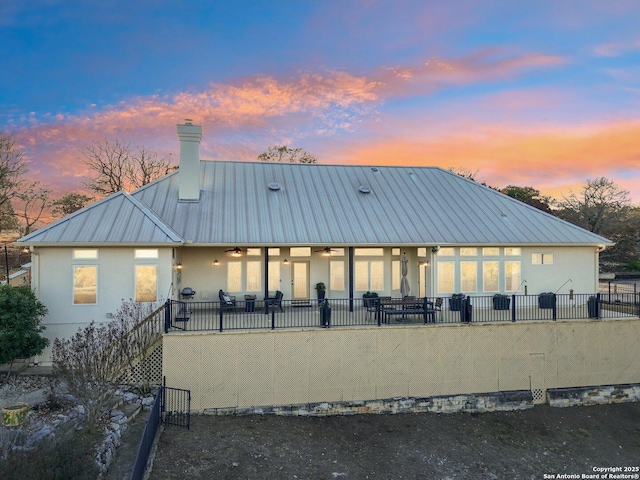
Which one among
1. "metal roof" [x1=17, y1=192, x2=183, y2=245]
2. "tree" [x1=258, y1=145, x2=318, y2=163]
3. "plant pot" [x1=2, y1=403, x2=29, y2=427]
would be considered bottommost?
"plant pot" [x1=2, y1=403, x2=29, y2=427]

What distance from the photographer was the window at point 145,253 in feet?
40.3

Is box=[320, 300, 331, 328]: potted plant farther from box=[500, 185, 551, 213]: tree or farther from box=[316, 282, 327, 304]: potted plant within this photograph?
box=[500, 185, 551, 213]: tree

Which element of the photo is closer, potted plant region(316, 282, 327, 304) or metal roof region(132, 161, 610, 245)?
metal roof region(132, 161, 610, 245)

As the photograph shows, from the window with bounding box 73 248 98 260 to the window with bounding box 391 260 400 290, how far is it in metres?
11.7

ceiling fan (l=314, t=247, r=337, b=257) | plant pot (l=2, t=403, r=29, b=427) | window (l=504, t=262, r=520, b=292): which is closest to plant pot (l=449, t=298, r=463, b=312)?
window (l=504, t=262, r=520, b=292)

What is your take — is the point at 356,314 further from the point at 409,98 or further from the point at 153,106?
the point at 153,106

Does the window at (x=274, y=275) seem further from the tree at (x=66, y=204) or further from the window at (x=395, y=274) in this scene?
the tree at (x=66, y=204)

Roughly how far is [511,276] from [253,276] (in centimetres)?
1119

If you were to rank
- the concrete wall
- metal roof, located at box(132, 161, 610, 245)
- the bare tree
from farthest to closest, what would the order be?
the bare tree
metal roof, located at box(132, 161, 610, 245)
the concrete wall

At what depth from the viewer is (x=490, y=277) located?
15430 millimetres

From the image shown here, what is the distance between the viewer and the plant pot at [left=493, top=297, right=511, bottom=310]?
13.9 m

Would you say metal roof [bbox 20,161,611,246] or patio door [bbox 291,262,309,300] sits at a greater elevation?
metal roof [bbox 20,161,611,246]

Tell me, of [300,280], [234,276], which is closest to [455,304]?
[300,280]

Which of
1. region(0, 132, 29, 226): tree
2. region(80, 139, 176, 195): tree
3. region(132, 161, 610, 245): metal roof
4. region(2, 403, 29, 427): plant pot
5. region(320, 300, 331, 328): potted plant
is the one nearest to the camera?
region(2, 403, 29, 427): plant pot
